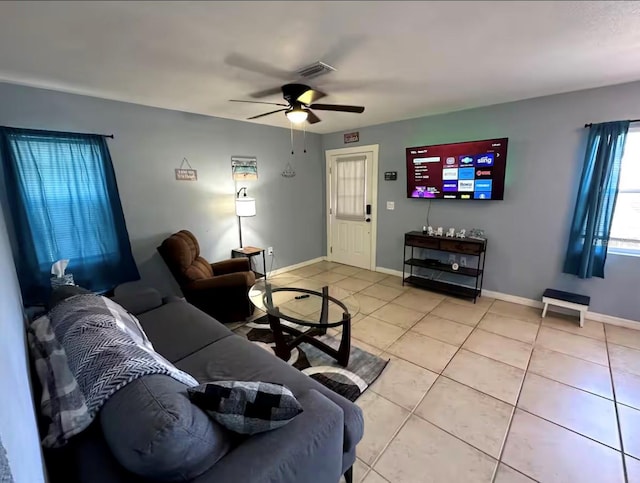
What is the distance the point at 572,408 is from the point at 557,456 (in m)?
0.51

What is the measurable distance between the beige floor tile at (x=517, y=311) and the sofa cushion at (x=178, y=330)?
310 cm

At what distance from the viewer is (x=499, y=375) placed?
7.50 feet

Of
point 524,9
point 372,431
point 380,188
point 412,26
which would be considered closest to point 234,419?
point 372,431

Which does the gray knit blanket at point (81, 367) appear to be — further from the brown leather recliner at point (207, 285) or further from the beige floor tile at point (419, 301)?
the beige floor tile at point (419, 301)

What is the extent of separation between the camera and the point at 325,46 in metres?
1.88

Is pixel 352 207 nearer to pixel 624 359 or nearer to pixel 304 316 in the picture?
pixel 304 316

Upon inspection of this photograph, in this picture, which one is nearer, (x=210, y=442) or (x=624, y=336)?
(x=210, y=442)

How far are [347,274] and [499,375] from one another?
2.74m

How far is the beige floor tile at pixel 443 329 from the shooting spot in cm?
281

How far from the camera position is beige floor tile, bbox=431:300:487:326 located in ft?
10.4

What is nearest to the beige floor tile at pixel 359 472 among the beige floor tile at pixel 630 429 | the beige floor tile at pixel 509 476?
the beige floor tile at pixel 509 476

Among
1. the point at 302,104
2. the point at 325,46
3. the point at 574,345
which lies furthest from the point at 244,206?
the point at 574,345

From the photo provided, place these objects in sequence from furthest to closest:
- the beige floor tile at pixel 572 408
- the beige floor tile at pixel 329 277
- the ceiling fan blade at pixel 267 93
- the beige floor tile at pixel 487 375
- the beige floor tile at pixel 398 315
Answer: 1. the beige floor tile at pixel 329 277
2. the beige floor tile at pixel 398 315
3. the ceiling fan blade at pixel 267 93
4. the beige floor tile at pixel 487 375
5. the beige floor tile at pixel 572 408

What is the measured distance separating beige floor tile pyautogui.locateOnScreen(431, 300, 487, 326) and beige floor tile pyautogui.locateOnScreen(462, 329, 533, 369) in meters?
0.27
